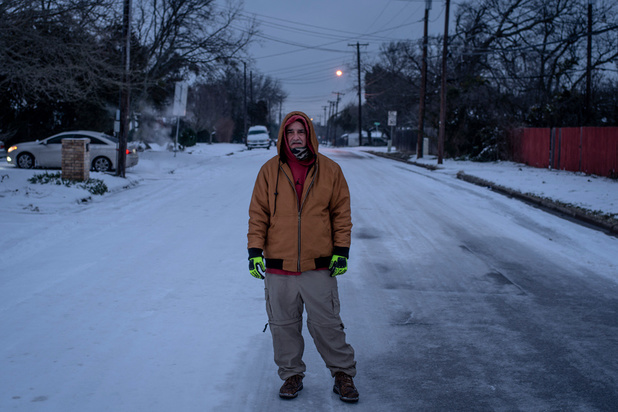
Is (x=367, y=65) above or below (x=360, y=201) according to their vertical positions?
above

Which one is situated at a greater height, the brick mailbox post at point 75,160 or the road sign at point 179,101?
the road sign at point 179,101

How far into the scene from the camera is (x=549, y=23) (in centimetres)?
3997

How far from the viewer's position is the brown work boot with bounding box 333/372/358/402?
3969 mm

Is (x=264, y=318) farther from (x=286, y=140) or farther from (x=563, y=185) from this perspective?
(x=563, y=185)

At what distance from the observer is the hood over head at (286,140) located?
404cm

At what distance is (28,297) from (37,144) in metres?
17.1

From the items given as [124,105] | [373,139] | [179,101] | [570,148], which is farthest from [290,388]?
[373,139]

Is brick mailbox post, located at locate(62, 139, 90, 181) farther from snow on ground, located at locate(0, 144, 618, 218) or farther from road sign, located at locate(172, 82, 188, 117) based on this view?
road sign, located at locate(172, 82, 188, 117)

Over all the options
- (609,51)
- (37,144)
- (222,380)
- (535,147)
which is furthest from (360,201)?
(609,51)

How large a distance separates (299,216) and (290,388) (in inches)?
44.7

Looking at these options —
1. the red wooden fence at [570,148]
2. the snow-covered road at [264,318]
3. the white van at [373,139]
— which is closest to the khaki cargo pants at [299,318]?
the snow-covered road at [264,318]

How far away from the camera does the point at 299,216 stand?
396cm

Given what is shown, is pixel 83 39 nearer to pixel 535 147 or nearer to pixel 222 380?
pixel 222 380

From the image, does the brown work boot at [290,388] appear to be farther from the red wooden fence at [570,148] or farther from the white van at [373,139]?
the white van at [373,139]
